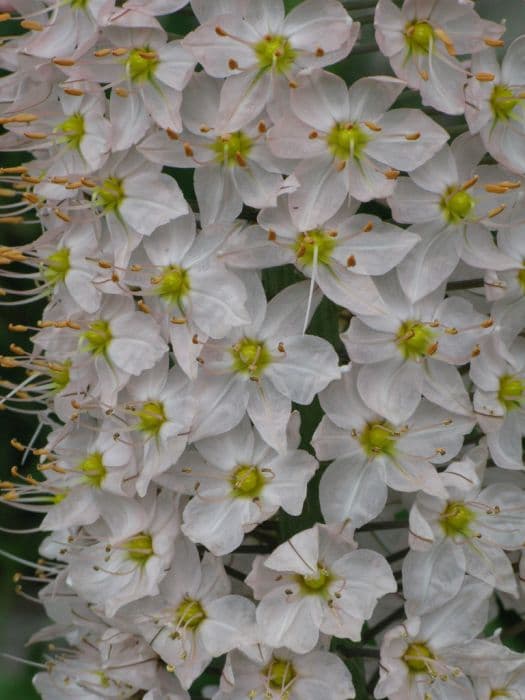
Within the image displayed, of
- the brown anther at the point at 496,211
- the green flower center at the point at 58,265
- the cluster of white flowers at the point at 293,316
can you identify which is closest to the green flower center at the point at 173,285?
the cluster of white flowers at the point at 293,316

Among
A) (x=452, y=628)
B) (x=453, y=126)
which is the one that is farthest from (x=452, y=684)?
(x=453, y=126)

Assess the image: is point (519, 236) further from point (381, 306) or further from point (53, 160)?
point (53, 160)

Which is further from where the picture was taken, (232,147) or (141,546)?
(141,546)

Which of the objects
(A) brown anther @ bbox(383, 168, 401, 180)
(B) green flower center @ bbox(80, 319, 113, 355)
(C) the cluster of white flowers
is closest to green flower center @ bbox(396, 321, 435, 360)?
(C) the cluster of white flowers

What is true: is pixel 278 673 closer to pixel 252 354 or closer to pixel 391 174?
pixel 252 354

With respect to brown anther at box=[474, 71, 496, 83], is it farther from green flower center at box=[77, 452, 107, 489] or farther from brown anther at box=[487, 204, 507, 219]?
green flower center at box=[77, 452, 107, 489]

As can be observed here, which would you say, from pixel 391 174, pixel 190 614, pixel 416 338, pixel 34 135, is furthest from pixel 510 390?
pixel 34 135
